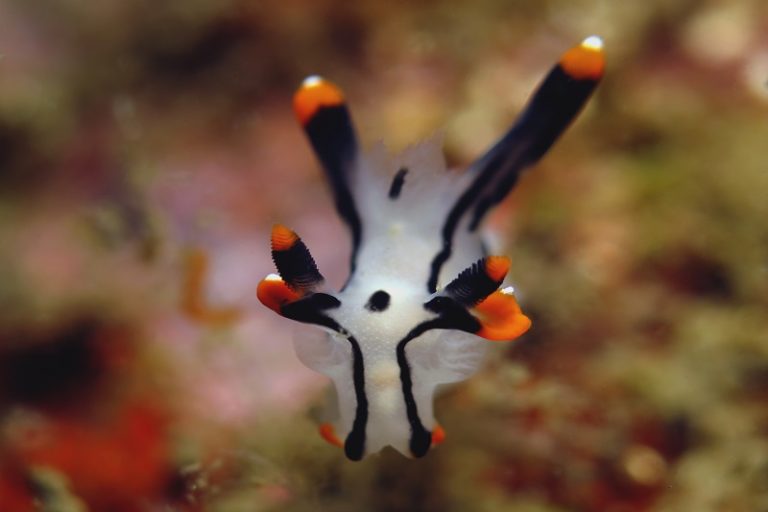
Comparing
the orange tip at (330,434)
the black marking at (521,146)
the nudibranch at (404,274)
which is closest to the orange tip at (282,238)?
the nudibranch at (404,274)

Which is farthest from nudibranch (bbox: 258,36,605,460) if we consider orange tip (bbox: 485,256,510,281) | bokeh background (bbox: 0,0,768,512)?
bokeh background (bbox: 0,0,768,512)

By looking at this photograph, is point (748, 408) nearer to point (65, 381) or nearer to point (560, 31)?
point (560, 31)

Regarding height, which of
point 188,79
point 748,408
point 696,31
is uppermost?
point 188,79

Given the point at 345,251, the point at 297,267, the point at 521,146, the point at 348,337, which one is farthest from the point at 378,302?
the point at 345,251

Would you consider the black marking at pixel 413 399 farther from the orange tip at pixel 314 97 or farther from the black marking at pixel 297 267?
the orange tip at pixel 314 97

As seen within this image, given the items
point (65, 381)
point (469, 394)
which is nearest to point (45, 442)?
point (65, 381)

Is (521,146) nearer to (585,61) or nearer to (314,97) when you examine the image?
(585,61)

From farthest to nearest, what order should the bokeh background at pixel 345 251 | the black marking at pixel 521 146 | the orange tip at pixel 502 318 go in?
the black marking at pixel 521 146, the bokeh background at pixel 345 251, the orange tip at pixel 502 318
